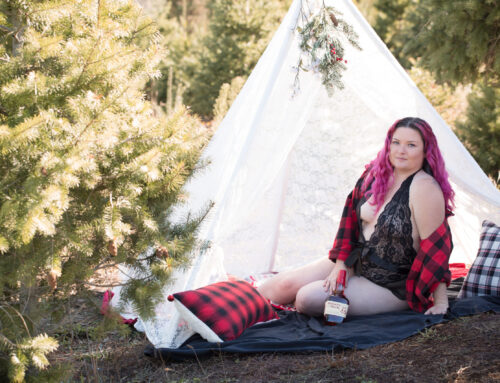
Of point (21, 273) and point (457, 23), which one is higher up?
point (457, 23)

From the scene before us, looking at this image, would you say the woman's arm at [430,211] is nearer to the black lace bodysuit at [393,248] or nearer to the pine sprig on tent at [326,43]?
the black lace bodysuit at [393,248]

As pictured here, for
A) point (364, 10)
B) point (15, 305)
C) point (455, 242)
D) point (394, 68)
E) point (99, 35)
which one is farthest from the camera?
point (364, 10)

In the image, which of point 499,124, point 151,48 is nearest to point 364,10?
point 499,124

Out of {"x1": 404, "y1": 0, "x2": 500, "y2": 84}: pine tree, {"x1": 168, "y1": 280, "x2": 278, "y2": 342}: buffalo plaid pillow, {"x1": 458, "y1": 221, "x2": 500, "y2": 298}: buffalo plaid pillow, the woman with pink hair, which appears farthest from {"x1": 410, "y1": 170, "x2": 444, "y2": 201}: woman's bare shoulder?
{"x1": 404, "y1": 0, "x2": 500, "y2": 84}: pine tree

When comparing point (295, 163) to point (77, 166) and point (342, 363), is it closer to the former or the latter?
point (342, 363)

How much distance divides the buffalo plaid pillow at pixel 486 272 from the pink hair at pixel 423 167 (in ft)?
1.37

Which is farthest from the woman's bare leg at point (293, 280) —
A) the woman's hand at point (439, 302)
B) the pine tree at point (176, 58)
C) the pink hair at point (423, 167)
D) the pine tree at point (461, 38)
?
the pine tree at point (176, 58)

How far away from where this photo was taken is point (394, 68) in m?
3.65

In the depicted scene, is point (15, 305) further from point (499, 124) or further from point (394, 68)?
point (499, 124)

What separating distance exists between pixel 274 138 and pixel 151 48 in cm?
123

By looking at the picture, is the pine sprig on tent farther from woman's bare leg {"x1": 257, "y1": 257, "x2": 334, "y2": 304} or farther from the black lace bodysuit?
woman's bare leg {"x1": 257, "y1": 257, "x2": 334, "y2": 304}

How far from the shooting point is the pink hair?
3.11 m

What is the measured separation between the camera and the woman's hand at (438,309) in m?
2.98

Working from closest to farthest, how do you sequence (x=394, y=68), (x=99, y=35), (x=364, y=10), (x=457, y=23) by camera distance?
(x=99, y=35)
(x=394, y=68)
(x=457, y=23)
(x=364, y=10)
